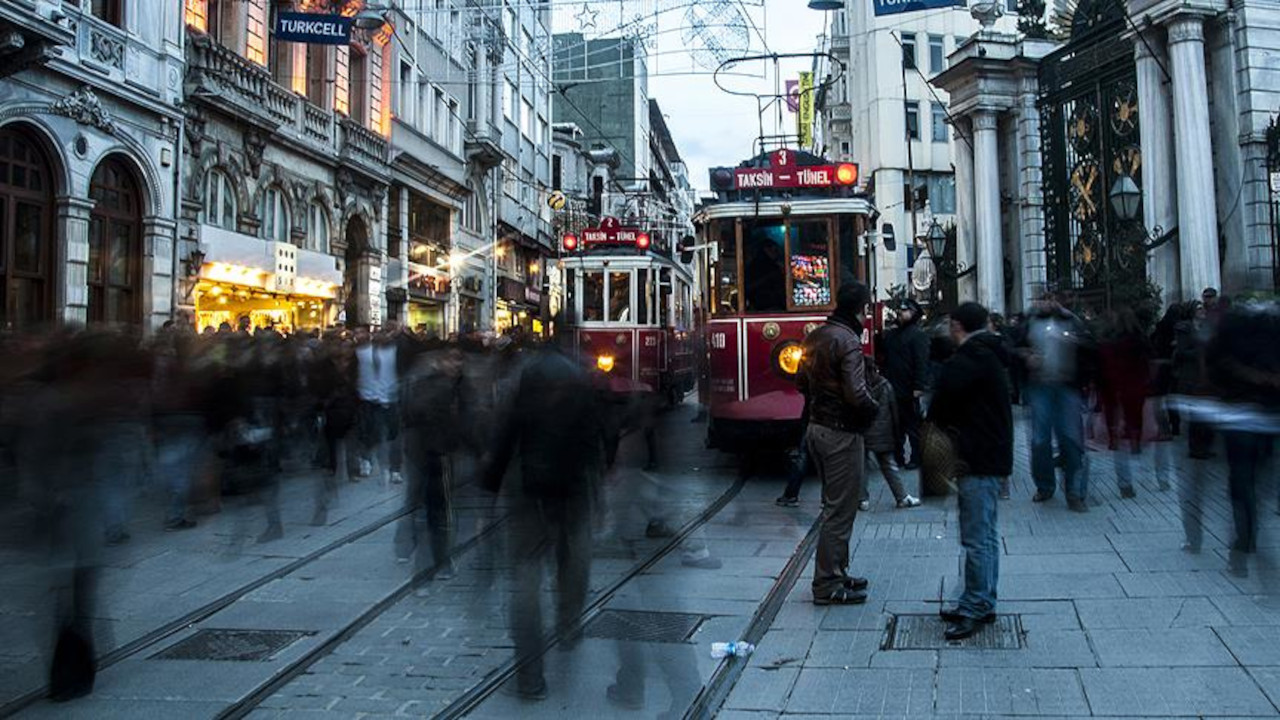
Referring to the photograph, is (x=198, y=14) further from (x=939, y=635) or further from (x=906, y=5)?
(x=939, y=635)

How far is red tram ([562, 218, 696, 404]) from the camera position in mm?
18750

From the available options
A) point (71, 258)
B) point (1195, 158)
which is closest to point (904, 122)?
point (1195, 158)

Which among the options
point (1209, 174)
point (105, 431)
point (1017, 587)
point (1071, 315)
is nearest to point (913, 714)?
point (1017, 587)

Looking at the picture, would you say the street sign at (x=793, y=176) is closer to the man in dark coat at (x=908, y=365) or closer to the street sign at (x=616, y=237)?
the man in dark coat at (x=908, y=365)

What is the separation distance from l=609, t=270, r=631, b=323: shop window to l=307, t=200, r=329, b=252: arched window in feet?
31.3

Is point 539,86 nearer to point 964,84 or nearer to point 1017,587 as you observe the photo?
point 964,84

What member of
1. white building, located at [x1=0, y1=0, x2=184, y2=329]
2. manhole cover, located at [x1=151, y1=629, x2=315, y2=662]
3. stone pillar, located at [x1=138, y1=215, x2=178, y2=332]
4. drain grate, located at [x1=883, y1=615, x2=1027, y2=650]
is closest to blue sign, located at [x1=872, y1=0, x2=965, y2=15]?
drain grate, located at [x1=883, y1=615, x2=1027, y2=650]

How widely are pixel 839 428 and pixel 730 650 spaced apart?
1.69m

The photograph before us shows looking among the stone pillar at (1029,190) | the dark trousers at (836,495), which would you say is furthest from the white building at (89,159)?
the stone pillar at (1029,190)

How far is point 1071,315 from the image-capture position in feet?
30.6

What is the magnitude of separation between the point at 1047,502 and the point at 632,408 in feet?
15.4

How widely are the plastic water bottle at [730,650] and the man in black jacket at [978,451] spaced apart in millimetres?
1234

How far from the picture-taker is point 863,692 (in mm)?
4957

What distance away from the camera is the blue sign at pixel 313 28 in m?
14.9
